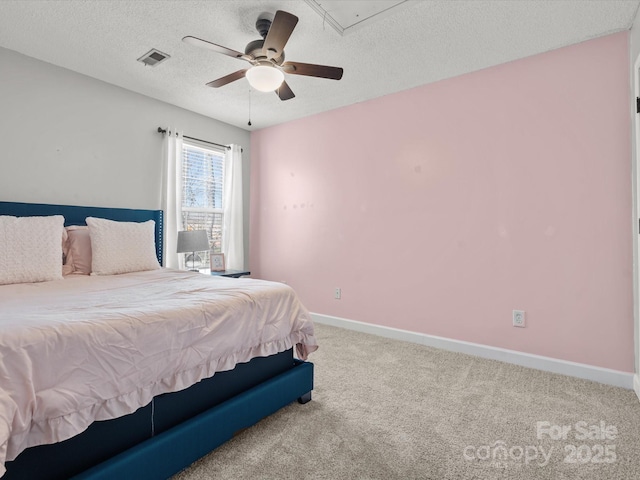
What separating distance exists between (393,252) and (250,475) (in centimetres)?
247

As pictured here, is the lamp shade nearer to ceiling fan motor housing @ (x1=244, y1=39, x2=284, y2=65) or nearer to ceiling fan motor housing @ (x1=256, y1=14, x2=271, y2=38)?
ceiling fan motor housing @ (x1=244, y1=39, x2=284, y2=65)

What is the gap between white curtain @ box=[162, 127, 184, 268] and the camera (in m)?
3.73

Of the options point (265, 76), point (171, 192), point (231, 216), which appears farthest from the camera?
point (231, 216)

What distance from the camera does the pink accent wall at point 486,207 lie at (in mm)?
2455

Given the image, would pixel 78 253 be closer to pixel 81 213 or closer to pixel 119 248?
pixel 119 248

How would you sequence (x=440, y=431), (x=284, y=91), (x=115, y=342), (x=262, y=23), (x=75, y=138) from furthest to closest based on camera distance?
(x=75, y=138) → (x=284, y=91) → (x=262, y=23) → (x=440, y=431) → (x=115, y=342)

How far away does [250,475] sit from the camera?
1482 mm

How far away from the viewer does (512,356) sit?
9.21 ft

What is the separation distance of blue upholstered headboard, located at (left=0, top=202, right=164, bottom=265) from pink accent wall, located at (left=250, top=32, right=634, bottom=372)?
1601mm

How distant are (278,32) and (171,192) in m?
2.42

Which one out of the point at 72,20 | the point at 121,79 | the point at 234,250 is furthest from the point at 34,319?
the point at 234,250

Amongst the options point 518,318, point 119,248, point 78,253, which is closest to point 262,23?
point 119,248

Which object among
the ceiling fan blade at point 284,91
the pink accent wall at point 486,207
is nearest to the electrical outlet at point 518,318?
the pink accent wall at point 486,207

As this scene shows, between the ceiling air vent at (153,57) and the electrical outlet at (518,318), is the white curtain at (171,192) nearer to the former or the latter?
the ceiling air vent at (153,57)
